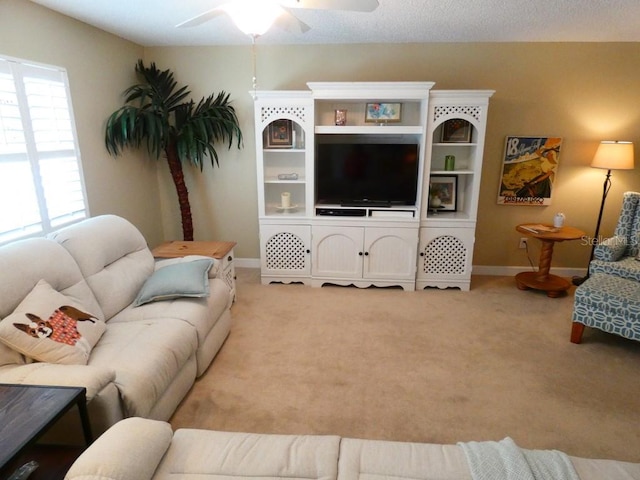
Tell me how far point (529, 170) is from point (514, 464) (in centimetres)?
339

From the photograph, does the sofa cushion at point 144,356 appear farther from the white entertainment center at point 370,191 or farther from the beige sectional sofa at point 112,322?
the white entertainment center at point 370,191

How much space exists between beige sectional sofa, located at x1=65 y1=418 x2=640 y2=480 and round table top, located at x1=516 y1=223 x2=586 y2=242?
8.47ft

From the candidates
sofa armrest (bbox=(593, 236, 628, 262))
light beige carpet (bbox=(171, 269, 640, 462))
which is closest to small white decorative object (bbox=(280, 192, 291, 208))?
light beige carpet (bbox=(171, 269, 640, 462))

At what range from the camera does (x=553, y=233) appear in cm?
362

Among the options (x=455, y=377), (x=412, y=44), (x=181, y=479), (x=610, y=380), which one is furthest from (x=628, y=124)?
(x=181, y=479)

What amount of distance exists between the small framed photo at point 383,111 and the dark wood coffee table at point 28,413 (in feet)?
10.6

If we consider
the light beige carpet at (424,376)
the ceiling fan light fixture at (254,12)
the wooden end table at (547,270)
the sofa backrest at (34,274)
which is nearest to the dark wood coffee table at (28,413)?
the sofa backrest at (34,274)

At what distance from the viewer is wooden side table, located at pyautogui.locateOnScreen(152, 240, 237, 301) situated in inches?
127

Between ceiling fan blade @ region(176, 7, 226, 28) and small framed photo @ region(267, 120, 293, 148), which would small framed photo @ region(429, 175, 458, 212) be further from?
ceiling fan blade @ region(176, 7, 226, 28)

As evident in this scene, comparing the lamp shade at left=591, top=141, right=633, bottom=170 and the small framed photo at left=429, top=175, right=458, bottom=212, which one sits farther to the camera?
the small framed photo at left=429, top=175, right=458, bottom=212

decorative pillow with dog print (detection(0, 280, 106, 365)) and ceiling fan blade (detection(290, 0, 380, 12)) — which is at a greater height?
ceiling fan blade (detection(290, 0, 380, 12))

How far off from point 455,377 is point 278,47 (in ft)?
11.3

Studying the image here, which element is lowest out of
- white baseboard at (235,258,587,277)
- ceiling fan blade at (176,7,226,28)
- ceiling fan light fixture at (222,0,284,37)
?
white baseboard at (235,258,587,277)

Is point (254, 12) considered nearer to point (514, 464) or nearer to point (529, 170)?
point (514, 464)
